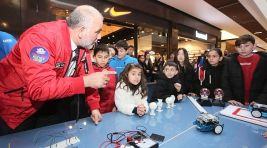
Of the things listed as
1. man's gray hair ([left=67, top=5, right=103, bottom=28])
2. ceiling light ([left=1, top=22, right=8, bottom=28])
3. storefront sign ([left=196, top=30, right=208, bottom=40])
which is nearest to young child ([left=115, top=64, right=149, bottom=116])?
man's gray hair ([left=67, top=5, right=103, bottom=28])

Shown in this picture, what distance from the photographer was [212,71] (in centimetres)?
250

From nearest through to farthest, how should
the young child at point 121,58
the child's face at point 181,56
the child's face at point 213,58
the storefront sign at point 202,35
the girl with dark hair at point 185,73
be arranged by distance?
the child's face at point 213,58
the girl with dark hair at point 185,73
the child's face at point 181,56
the young child at point 121,58
the storefront sign at point 202,35

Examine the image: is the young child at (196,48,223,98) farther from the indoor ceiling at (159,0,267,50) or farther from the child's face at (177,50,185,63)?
the indoor ceiling at (159,0,267,50)

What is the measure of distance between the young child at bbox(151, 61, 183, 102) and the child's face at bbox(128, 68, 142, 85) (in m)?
0.49

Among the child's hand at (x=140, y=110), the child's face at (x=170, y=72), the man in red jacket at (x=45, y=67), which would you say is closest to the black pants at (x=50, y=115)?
the man in red jacket at (x=45, y=67)

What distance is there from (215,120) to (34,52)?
3.98 ft

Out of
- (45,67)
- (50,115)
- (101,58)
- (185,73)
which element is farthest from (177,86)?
(45,67)

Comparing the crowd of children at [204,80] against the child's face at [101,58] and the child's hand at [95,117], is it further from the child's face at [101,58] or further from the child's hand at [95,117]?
the child's hand at [95,117]

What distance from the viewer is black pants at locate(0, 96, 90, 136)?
1.27 meters

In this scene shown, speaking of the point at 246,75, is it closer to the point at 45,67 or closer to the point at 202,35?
the point at 45,67

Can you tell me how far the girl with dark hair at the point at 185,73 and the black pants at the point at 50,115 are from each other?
58.5 inches

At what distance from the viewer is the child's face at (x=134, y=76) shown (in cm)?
185

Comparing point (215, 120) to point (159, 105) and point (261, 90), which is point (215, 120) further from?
point (261, 90)

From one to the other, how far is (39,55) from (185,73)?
7.47 ft
